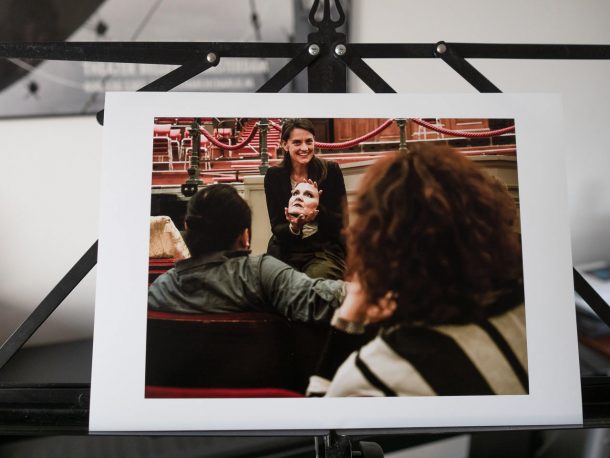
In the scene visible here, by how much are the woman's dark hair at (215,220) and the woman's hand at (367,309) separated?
11 centimetres

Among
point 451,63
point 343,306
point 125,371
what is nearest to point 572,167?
point 451,63

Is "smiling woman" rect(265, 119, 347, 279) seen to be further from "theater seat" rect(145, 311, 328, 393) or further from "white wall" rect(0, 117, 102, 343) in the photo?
"white wall" rect(0, 117, 102, 343)

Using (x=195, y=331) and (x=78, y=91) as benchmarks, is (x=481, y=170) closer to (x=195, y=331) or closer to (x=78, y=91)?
(x=195, y=331)

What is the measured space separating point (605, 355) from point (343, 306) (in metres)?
0.53

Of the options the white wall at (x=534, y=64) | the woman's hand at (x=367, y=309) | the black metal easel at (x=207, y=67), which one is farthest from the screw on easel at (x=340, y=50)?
the white wall at (x=534, y=64)

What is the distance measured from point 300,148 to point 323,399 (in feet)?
0.69

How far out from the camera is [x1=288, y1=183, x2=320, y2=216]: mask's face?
448mm

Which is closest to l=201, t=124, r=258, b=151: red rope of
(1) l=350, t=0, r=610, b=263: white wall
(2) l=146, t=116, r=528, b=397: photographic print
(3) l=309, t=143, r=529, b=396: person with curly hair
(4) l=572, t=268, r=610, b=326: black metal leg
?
(2) l=146, t=116, r=528, b=397: photographic print

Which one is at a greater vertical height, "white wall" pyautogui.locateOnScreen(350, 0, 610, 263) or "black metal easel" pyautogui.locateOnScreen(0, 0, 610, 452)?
"white wall" pyautogui.locateOnScreen(350, 0, 610, 263)

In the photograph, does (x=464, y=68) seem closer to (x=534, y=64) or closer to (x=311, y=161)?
(x=311, y=161)

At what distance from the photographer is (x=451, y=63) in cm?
49

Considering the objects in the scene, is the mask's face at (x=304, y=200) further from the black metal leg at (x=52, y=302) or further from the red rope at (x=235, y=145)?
the black metal leg at (x=52, y=302)

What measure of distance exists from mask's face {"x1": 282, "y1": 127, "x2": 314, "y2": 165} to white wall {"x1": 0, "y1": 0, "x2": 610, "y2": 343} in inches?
18.0

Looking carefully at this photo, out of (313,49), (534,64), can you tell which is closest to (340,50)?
(313,49)
